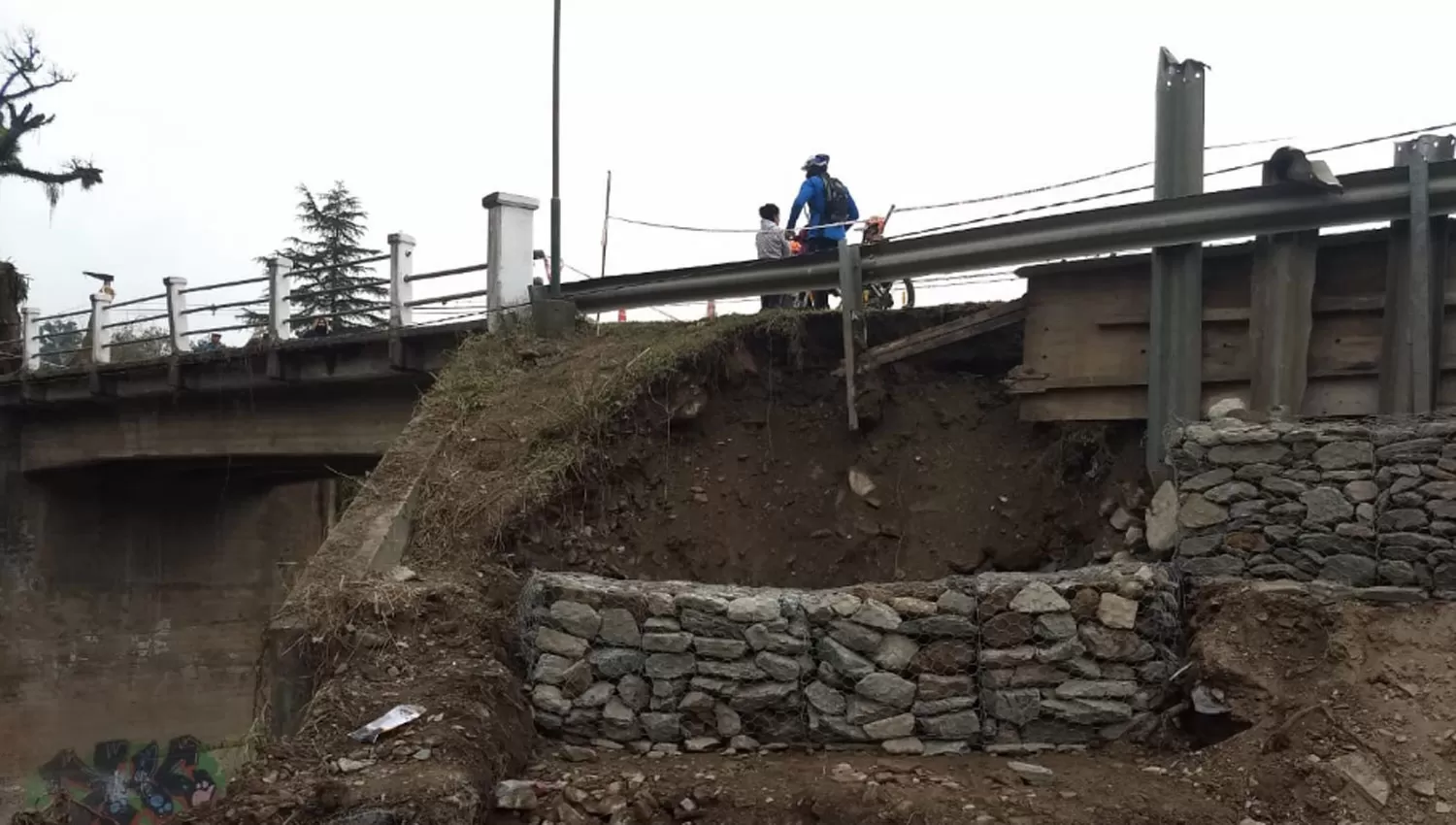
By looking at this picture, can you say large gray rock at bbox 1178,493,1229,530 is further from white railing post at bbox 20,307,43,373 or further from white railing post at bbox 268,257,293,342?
white railing post at bbox 20,307,43,373

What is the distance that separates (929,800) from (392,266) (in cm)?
1014

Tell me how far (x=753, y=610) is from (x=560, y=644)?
1140 mm

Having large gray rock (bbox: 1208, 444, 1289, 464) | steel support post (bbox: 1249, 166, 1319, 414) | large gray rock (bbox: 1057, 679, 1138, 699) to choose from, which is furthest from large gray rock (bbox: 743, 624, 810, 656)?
steel support post (bbox: 1249, 166, 1319, 414)

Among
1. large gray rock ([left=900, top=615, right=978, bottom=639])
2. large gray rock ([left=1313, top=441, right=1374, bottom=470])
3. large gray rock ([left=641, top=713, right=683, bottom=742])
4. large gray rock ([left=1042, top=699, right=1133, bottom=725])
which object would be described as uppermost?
large gray rock ([left=1313, top=441, right=1374, bottom=470])

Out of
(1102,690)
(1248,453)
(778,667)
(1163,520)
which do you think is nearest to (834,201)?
(1163,520)

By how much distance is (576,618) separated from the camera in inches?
239

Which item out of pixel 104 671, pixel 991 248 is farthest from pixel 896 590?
pixel 104 671

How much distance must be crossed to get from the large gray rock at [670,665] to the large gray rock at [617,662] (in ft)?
0.24

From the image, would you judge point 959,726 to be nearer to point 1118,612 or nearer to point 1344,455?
point 1118,612

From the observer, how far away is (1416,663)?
17.1 feet

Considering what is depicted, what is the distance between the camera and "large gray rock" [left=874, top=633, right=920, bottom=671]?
19.0 feet

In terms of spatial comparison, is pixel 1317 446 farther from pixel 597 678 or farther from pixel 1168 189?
pixel 597 678

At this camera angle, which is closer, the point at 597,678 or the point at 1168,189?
the point at 597,678

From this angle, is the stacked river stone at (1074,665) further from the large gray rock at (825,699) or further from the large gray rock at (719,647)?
the large gray rock at (719,647)
